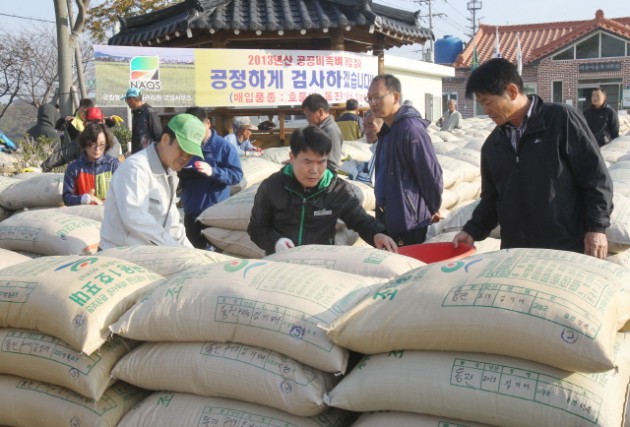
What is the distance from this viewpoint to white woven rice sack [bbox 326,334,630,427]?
178cm

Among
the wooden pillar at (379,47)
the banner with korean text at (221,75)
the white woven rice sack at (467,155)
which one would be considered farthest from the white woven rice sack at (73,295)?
the wooden pillar at (379,47)

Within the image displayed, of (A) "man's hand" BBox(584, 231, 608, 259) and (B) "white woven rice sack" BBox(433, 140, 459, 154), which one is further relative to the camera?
(B) "white woven rice sack" BBox(433, 140, 459, 154)

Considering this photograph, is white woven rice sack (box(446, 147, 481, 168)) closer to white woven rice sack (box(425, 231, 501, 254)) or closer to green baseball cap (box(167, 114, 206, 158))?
white woven rice sack (box(425, 231, 501, 254))

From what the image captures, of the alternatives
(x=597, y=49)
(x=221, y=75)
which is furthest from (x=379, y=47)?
(x=597, y=49)

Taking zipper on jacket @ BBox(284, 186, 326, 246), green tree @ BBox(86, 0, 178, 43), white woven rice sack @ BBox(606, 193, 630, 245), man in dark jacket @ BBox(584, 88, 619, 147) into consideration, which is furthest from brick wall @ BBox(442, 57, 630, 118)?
zipper on jacket @ BBox(284, 186, 326, 246)

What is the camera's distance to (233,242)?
4.91 meters

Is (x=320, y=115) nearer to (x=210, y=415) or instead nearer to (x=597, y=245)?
(x=597, y=245)

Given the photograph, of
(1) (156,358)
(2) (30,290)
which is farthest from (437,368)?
(2) (30,290)

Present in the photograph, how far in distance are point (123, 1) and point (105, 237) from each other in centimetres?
1865

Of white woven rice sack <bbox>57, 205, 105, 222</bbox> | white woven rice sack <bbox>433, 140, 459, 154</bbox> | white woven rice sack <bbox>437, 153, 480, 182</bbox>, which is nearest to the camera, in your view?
white woven rice sack <bbox>57, 205, 105, 222</bbox>

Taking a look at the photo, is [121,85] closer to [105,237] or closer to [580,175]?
[105,237]

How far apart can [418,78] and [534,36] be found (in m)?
14.5

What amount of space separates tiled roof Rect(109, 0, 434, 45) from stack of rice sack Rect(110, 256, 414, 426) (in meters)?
7.96

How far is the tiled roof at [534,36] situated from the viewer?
28203 millimetres
